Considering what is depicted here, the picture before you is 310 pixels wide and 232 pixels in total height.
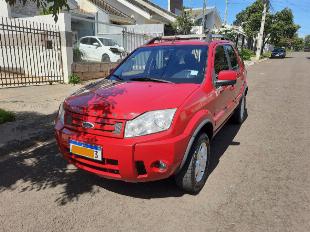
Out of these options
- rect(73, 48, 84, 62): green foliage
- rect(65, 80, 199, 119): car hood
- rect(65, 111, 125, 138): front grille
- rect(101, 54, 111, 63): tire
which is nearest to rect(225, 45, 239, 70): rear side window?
rect(65, 80, 199, 119): car hood

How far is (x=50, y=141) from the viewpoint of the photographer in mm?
5480

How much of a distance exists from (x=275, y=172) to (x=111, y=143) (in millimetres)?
2492

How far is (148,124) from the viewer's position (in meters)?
3.07

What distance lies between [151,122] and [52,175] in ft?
6.25

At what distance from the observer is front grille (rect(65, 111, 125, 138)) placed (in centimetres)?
310

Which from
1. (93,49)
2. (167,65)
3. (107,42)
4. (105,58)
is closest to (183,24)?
(107,42)

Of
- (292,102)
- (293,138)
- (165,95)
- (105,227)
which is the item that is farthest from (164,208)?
(292,102)

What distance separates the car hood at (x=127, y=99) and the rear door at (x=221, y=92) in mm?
635

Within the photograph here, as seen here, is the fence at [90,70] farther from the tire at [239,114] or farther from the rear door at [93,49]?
the tire at [239,114]

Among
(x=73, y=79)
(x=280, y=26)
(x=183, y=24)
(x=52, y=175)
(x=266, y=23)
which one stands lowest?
(x=52, y=175)

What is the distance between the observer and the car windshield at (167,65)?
161 inches

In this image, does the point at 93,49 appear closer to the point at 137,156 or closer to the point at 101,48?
the point at 101,48

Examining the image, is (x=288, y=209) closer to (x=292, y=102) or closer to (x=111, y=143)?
(x=111, y=143)

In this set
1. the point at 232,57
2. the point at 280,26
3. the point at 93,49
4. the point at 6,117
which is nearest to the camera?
the point at 232,57
